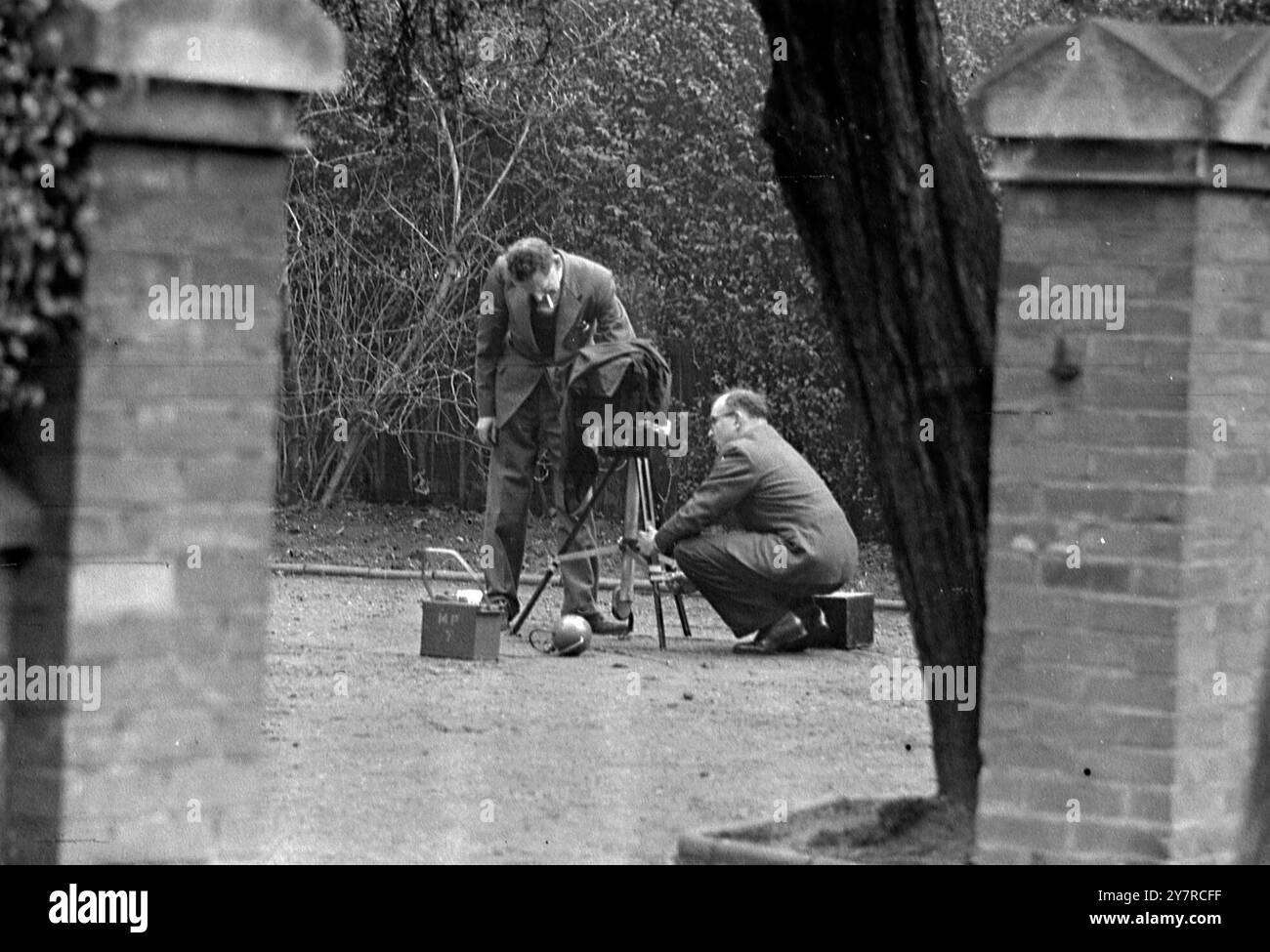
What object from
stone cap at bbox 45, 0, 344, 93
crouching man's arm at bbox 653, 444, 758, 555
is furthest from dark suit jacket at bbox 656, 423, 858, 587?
stone cap at bbox 45, 0, 344, 93

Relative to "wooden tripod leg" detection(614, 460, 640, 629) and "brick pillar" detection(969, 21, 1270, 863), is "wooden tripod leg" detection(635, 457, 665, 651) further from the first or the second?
"brick pillar" detection(969, 21, 1270, 863)

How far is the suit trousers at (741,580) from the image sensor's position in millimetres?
11656

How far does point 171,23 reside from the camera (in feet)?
14.9

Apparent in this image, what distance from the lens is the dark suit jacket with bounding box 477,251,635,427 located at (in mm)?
11930

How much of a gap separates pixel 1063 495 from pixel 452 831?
2514mm

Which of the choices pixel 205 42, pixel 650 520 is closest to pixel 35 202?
pixel 205 42

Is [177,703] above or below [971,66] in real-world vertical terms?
below

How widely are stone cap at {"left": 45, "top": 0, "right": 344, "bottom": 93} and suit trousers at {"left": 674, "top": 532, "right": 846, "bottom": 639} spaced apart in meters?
6.99

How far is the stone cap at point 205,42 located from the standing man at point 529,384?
705 cm

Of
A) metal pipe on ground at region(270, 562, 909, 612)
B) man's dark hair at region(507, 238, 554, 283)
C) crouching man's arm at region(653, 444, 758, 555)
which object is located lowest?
metal pipe on ground at region(270, 562, 909, 612)

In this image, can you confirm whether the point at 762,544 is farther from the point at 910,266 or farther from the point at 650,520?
the point at 910,266

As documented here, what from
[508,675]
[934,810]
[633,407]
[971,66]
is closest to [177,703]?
[934,810]

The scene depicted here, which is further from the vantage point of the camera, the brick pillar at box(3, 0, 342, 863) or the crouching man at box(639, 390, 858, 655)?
the crouching man at box(639, 390, 858, 655)

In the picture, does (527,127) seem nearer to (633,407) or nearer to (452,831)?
(633,407)
